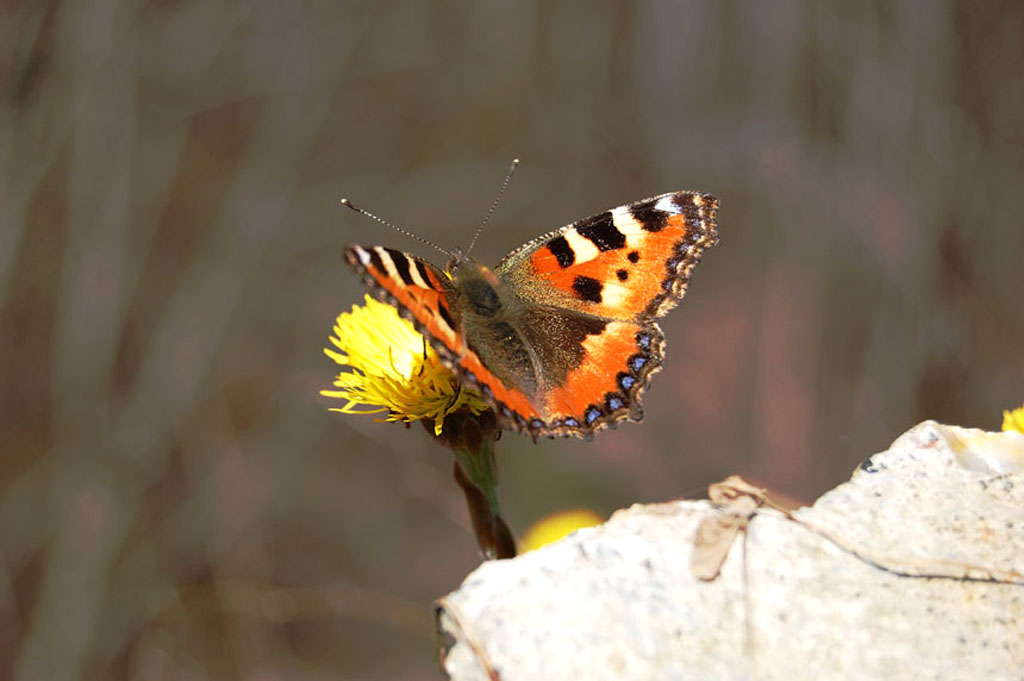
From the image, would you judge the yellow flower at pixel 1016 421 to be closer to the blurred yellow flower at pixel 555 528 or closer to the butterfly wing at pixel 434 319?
the butterfly wing at pixel 434 319

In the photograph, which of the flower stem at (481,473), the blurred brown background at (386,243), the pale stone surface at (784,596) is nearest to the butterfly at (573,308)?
the flower stem at (481,473)

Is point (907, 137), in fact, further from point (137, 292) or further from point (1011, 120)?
point (137, 292)

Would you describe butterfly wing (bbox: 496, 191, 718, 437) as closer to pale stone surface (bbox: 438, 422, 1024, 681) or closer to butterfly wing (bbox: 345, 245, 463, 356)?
butterfly wing (bbox: 345, 245, 463, 356)

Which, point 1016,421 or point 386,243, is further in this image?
point 386,243

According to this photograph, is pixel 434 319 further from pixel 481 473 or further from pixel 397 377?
pixel 481 473

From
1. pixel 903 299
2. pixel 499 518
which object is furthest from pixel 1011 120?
pixel 499 518

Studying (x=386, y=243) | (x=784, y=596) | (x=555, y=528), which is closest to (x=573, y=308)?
(x=784, y=596)
